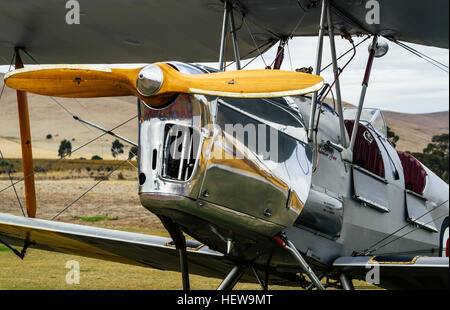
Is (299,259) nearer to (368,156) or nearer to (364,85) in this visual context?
(368,156)

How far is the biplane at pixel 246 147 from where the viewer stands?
3799 millimetres

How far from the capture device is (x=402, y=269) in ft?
15.7

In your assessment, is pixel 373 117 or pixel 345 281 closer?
pixel 345 281

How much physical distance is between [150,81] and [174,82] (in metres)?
0.15

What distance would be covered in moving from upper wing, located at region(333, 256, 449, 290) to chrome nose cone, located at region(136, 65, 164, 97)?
2191mm

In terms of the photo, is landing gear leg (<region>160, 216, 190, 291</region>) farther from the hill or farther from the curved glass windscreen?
the hill

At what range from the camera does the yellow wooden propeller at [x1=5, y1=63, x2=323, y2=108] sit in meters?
3.63

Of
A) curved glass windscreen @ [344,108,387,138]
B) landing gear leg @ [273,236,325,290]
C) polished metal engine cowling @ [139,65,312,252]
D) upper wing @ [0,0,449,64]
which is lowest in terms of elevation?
landing gear leg @ [273,236,325,290]

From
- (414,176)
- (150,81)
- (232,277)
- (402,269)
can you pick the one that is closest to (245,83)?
(150,81)

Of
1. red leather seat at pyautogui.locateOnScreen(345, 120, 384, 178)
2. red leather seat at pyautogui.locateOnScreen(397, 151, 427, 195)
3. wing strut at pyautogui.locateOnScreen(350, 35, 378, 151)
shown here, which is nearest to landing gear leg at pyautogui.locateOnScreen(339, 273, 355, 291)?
red leather seat at pyautogui.locateOnScreen(345, 120, 384, 178)
